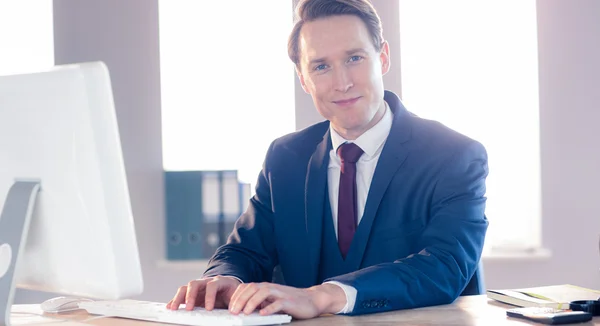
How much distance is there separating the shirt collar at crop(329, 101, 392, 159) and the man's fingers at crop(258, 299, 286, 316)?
879 millimetres

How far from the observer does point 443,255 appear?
6.32 ft

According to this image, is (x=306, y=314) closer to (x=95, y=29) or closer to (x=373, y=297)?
(x=373, y=297)

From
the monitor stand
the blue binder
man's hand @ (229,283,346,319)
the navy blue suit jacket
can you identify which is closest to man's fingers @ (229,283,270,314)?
man's hand @ (229,283,346,319)

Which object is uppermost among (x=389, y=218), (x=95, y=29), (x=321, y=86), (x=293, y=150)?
(x=95, y=29)

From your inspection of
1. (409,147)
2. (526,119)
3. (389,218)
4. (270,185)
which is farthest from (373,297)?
(526,119)

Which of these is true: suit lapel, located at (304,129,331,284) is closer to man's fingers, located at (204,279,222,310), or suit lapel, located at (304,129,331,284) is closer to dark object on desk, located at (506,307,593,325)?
man's fingers, located at (204,279,222,310)

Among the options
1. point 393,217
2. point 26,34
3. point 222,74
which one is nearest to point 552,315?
point 393,217

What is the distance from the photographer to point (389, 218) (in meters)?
2.19

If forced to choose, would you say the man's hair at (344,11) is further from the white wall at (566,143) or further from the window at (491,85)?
the window at (491,85)

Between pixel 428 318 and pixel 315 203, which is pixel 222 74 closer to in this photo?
pixel 315 203

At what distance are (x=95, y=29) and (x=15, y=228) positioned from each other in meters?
3.04

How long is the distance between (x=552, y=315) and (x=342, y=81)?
3.47 feet

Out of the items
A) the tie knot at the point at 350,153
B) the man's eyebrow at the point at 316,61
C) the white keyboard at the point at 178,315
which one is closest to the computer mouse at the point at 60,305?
the white keyboard at the point at 178,315

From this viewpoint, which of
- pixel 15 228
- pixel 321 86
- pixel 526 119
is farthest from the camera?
pixel 526 119
